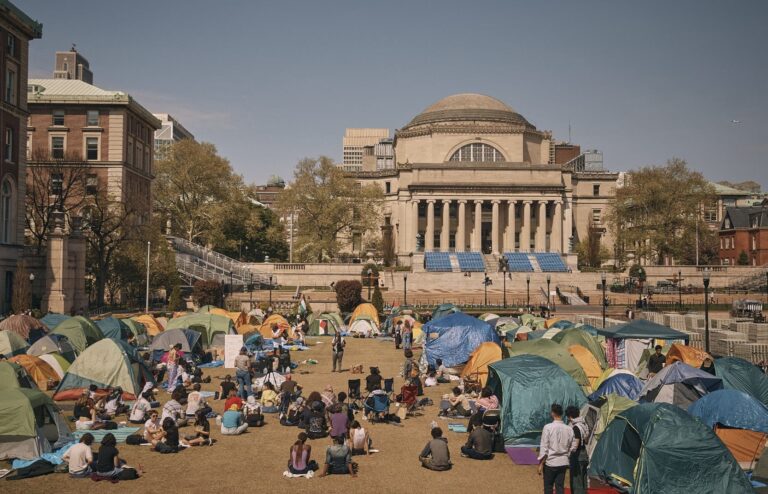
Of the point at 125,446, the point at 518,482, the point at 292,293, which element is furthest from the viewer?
the point at 292,293

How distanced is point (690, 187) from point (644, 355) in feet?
206

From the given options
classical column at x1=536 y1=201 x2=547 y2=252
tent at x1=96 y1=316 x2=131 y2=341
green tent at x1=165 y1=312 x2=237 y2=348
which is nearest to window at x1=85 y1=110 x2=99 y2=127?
tent at x1=96 y1=316 x2=131 y2=341

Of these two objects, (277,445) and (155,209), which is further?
(155,209)

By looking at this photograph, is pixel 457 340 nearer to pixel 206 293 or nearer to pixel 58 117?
pixel 206 293

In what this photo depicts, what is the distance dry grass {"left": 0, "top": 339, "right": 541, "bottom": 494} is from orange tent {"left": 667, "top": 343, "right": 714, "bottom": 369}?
33.4 ft

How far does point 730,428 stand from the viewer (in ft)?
53.7

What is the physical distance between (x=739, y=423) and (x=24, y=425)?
1608 cm

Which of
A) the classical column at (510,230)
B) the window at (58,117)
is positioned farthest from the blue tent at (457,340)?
the classical column at (510,230)

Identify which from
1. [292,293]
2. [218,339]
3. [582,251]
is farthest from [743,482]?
[582,251]

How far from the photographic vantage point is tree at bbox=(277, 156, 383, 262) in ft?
272

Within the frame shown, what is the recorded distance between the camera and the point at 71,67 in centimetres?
10256

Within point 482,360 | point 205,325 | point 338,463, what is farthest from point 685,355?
point 205,325

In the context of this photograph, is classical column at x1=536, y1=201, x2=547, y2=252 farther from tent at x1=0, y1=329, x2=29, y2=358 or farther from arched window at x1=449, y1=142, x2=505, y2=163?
tent at x1=0, y1=329, x2=29, y2=358

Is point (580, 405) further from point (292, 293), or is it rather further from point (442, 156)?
point (442, 156)
